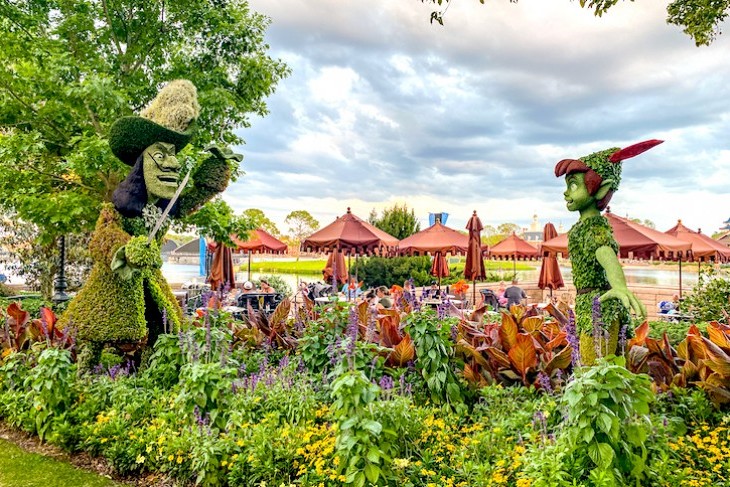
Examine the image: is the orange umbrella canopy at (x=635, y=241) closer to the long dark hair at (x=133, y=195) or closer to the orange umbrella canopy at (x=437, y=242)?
the orange umbrella canopy at (x=437, y=242)

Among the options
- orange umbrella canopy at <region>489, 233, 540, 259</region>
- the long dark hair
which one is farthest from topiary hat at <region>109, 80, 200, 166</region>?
orange umbrella canopy at <region>489, 233, 540, 259</region>

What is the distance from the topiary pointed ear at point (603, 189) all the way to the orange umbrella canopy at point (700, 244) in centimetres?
934

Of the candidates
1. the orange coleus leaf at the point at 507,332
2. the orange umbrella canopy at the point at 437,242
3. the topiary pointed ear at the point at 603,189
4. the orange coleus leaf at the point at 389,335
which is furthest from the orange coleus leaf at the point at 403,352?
the orange umbrella canopy at the point at 437,242

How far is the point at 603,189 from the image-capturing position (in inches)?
141

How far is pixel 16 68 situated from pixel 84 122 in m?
1.49

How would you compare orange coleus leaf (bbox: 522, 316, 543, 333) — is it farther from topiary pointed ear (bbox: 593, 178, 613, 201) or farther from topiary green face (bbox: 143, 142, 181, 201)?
topiary green face (bbox: 143, 142, 181, 201)

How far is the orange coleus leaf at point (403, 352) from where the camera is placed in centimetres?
425

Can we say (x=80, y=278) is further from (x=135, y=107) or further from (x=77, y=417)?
(x=77, y=417)

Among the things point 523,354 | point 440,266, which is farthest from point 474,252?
point 523,354

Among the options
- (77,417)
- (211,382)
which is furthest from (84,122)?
(211,382)

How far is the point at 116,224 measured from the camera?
4801 mm

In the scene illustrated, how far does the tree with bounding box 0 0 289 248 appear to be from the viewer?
841 centimetres

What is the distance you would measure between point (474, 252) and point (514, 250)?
3.40m

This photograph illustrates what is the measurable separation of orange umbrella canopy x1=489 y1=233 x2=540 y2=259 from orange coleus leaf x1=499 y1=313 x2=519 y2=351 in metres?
10.2
